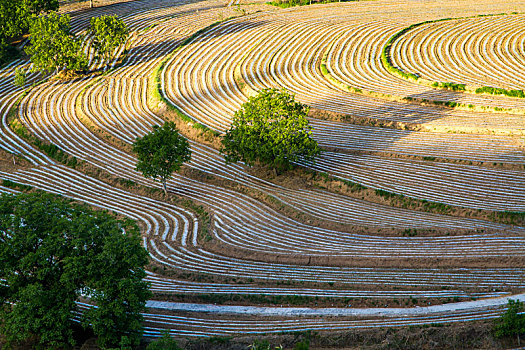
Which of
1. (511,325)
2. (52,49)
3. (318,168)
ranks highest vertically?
(52,49)

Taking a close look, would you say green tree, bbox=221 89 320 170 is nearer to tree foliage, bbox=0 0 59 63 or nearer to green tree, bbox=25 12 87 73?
green tree, bbox=25 12 87 73

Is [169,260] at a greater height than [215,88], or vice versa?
[215,88]

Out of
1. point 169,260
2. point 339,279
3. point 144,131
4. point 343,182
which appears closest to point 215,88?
point 144,131

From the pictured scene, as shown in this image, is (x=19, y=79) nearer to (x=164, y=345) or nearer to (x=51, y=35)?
(x=51, y=35)

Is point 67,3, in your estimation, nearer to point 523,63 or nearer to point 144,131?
point 144,131

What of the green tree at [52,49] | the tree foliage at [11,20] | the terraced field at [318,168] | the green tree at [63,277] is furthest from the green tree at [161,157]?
the tree foliage at [11,20]

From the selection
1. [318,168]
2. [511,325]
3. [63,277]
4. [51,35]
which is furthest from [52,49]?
[511,325]

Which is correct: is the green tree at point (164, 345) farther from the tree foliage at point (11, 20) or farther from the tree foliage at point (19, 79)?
the tree foliage at point (11, 20)
